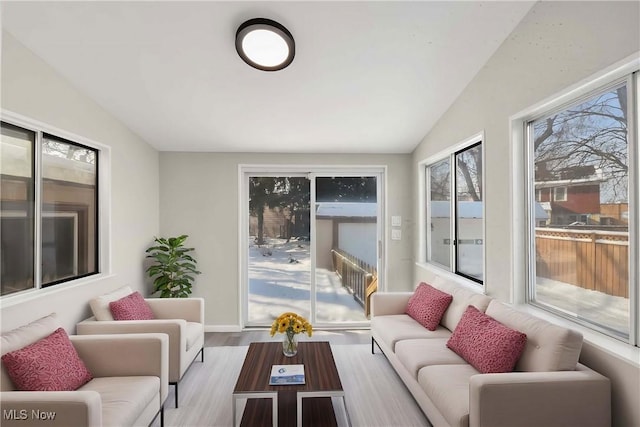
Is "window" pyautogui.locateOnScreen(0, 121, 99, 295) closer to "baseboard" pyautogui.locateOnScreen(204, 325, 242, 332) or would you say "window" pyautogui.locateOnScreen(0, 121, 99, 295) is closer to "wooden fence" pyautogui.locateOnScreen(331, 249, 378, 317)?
"baseboard" pyautogui.locateOnScreen(204, 325, 242, 332)

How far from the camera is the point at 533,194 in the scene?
247 centimetres

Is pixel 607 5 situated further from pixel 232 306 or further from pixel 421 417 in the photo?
pixel 232 306

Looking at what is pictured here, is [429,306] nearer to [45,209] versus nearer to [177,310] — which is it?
[177,310]

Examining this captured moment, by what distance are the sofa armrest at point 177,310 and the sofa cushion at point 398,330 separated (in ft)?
5.93

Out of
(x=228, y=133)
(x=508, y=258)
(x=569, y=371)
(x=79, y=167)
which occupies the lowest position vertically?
(x=569, y=371)

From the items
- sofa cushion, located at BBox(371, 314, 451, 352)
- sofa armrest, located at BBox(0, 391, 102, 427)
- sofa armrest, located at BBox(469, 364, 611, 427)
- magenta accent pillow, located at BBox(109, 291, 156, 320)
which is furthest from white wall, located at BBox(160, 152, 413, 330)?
sofa armrest, located at BBox(469, 364, 611, 427)

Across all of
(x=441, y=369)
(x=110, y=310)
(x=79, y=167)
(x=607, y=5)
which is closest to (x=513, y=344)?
(x=441, y=369)

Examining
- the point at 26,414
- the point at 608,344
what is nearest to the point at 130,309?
the point at 26,414

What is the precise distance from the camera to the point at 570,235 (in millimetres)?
2133

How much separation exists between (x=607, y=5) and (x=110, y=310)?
4.00m

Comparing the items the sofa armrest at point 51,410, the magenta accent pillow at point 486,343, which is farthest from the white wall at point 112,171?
the magenta accent pillow at point 486,343

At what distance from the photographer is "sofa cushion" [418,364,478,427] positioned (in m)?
1.77

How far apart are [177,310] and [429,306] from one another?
8.18ft

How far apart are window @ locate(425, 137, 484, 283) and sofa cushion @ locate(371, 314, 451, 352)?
71 centimetres
